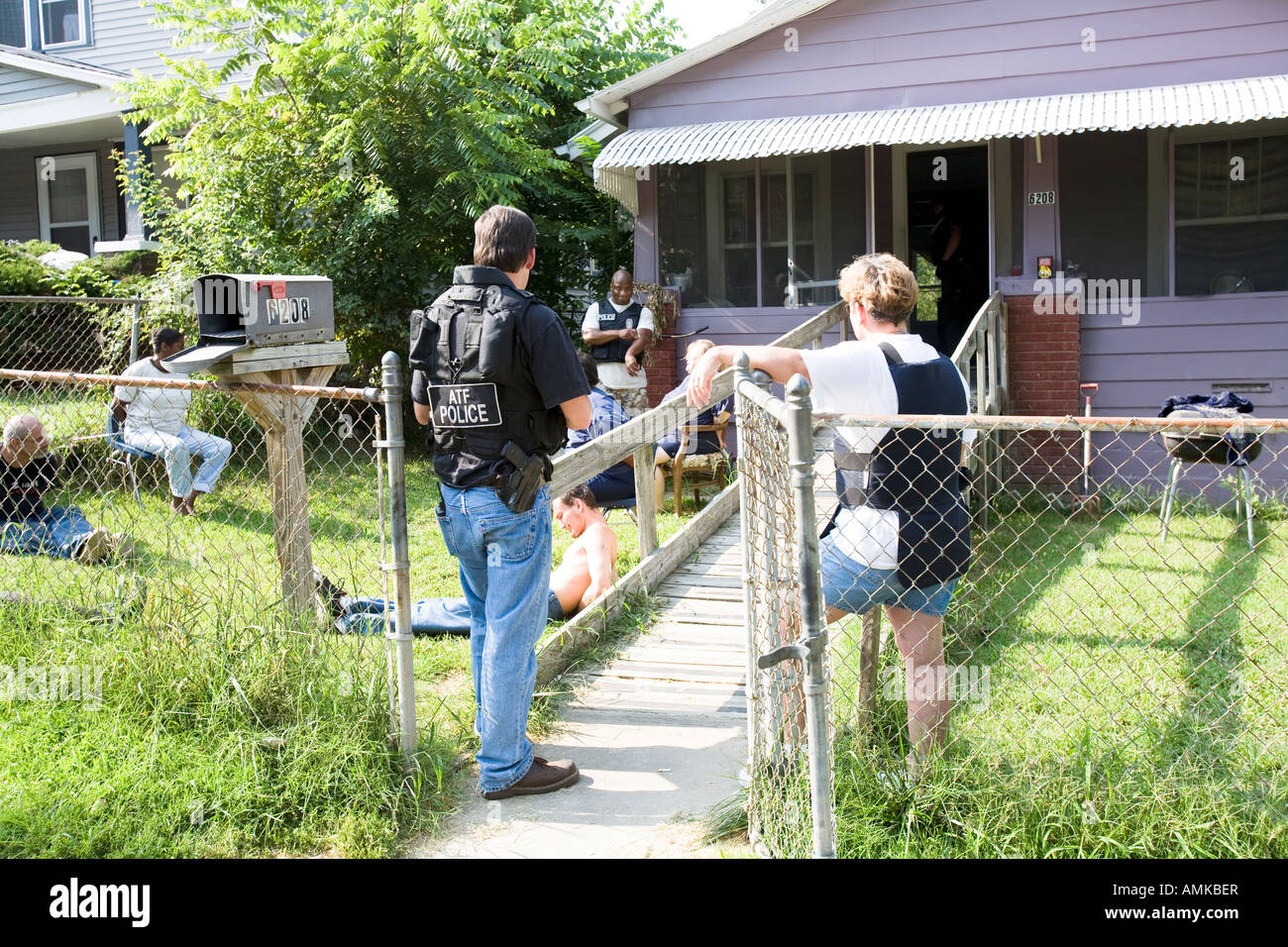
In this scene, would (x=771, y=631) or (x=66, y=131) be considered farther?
(x=66, y=131)

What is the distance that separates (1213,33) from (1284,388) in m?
2.74

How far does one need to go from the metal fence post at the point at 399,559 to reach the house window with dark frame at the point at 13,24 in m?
18.1

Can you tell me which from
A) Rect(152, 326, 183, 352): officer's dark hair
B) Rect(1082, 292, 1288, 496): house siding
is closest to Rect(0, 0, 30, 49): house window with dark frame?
Rect(152, 326, 183, 352): officer's dark hair

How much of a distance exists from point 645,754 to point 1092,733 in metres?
1.62

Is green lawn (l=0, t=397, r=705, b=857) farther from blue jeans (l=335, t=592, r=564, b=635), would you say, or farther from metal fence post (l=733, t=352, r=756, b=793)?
metal fence post (l=733, t=352, r=756, b=793)

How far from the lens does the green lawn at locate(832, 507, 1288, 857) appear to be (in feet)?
10.8

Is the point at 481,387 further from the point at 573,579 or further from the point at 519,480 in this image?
the point at 573,579

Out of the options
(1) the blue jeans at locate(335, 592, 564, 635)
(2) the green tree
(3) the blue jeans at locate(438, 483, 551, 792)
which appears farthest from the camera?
(2) the green tree

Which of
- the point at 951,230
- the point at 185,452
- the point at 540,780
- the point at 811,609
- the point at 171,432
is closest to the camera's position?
the point at 811,609

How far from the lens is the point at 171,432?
8.73 metres

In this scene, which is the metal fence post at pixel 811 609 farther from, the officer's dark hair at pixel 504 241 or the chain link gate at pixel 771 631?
the officer's dark hair at pixel 504 241

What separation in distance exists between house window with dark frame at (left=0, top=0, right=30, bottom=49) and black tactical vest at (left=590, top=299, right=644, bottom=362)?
1364cm

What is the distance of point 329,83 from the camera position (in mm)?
10398

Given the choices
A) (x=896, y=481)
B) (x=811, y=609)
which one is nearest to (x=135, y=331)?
(x=896, y=481)
